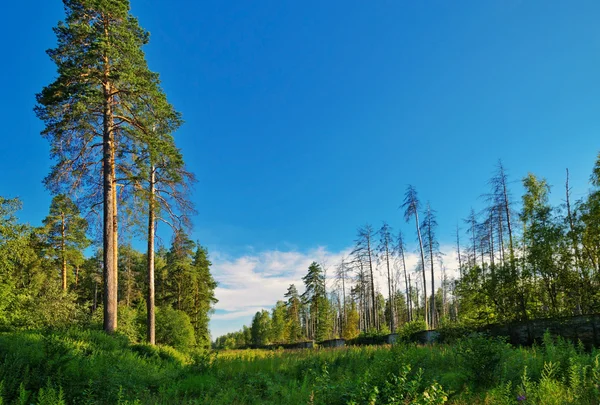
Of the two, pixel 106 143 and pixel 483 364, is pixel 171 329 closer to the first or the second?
pixel 106 143

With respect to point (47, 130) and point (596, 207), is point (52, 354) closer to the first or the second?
point (47, 130)

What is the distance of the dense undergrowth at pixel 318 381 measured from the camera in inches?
197

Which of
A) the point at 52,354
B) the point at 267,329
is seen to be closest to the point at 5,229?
the point at 52,354

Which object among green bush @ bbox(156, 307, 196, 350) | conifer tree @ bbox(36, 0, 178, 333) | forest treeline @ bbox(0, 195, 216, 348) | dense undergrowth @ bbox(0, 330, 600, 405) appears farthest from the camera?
green bush @ bbox(156, 307, 196, 350)

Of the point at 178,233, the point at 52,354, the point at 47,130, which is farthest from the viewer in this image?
the point at 178,233

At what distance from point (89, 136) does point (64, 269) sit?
2079 centimetres

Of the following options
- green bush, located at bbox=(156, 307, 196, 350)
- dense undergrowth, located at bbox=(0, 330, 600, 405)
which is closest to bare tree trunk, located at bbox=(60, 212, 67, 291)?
green bush, located at bbox=(156, 307, 196, 350)

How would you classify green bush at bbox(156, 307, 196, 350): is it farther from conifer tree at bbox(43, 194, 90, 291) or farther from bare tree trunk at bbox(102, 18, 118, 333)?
bare tree trunk at bbox(102, 18, 118, 333)

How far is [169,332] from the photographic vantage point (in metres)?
26.8

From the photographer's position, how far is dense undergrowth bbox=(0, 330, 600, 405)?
5.00m

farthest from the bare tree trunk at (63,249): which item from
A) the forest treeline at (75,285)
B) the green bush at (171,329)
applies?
the green bush at (171,329)

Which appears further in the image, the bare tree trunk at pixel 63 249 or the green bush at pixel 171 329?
the bare tree trunk at pixel 63 249

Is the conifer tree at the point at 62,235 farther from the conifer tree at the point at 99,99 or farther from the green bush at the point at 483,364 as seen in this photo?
the green bush at the point at 483,364

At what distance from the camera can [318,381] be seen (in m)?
6.41
